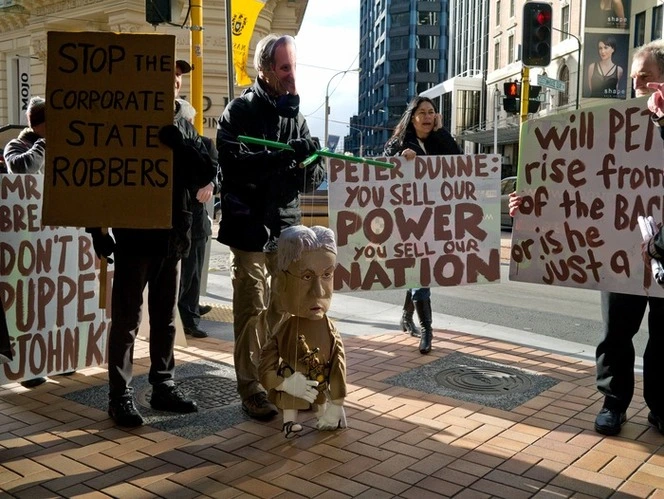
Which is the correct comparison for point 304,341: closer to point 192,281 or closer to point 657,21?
point 192,281

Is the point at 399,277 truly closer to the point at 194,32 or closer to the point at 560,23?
the point at 194,32

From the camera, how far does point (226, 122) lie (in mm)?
3836

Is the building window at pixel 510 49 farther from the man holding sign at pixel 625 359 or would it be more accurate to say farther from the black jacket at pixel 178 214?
the black jacket at pixel 178 214

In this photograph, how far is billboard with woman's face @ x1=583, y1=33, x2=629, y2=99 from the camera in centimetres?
3538

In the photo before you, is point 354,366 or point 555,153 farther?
point 354,366

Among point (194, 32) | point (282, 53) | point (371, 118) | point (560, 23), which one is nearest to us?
point (282, 53)

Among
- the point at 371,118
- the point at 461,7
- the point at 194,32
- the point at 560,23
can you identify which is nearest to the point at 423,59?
the point at 371,118

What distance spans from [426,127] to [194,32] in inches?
131

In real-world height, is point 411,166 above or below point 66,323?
above

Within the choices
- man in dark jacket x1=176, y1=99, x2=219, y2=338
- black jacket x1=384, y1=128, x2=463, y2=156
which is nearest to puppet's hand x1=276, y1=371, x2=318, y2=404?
black jacket x1=384, y1=128, x2=463, y2=156

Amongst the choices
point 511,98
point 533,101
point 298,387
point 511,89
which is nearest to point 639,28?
point 511,89

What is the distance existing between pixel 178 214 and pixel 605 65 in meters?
36.7

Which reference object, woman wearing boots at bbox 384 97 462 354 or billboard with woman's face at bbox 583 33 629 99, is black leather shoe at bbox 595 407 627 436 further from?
billboard with woman's face at bbox 583 33 629 99

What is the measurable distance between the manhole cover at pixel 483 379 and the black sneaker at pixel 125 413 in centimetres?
192
